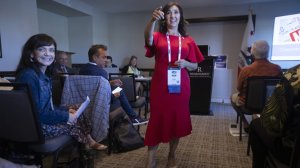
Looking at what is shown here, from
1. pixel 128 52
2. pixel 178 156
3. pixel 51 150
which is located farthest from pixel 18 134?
pixel 128 52

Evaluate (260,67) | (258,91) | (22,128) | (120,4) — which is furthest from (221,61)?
(22,128)

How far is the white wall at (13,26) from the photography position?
132 inches

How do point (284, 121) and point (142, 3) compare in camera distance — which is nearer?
point (284, 121)

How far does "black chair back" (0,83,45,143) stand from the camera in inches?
44.1

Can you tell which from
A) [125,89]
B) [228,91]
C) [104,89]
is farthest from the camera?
[228,91]

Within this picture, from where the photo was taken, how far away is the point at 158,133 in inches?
65.9

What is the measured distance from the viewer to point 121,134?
2.28 m

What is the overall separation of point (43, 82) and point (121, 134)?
1162 millimetres

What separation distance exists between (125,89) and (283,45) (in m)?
3.77

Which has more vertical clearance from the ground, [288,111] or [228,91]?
[288,111]

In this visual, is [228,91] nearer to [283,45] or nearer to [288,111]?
[283,45]

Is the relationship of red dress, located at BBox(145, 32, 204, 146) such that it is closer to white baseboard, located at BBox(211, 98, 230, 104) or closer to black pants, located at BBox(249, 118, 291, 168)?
black pants, located at BBox(249, 118, 291, 168)

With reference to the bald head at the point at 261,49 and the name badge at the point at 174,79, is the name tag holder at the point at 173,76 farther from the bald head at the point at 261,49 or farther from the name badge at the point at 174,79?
the bald head at the point at 261,49

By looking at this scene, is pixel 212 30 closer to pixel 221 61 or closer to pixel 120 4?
pixel 221 61
